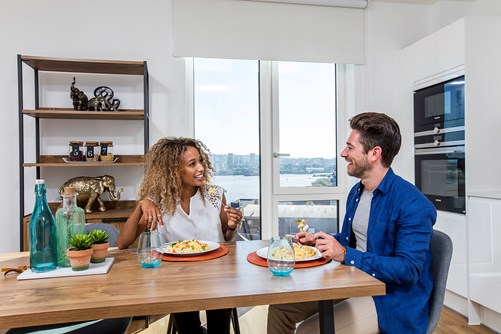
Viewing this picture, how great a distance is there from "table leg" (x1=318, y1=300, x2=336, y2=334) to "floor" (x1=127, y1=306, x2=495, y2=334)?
1.46 m

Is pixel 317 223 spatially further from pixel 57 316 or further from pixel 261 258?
pixel 57 316

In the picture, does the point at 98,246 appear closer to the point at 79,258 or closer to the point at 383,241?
the point at 79,258

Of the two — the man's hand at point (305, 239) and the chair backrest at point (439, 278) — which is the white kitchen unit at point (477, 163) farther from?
the man's hand at point (305, 239)

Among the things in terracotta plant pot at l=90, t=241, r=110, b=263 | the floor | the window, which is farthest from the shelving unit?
→ terracotta plant pot at l=90, t=241, r=110, b=263

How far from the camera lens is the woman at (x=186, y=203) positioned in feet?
5.77

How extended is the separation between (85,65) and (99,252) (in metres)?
1.96

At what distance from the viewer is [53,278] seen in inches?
46.6

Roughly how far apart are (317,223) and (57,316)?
9.62 feet

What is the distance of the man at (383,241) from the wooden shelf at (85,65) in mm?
1937

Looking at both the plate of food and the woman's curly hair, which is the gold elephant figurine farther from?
the plate of food

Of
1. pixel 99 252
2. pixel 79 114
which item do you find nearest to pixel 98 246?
pixel 99 252

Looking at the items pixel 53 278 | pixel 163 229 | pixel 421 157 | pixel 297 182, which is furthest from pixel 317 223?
pixel 53 278

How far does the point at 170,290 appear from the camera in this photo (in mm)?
1057

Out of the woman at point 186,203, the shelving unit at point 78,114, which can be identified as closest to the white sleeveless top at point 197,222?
the woman at point 186,203
